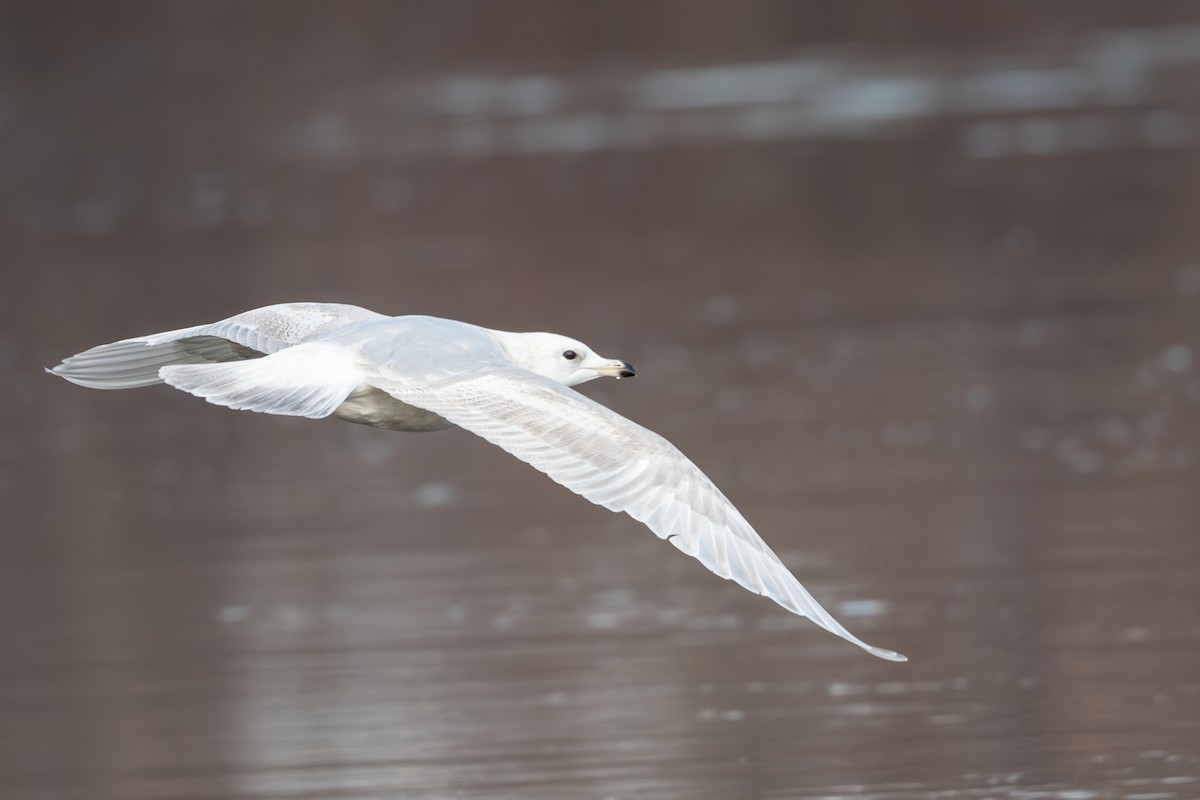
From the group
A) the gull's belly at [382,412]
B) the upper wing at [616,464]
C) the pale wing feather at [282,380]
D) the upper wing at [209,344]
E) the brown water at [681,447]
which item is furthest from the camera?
the brown water at [681,447]

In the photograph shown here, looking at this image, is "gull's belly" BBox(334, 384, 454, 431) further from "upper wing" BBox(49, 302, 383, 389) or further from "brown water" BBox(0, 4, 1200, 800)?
"brown water" BBox(0, 4, 1200, 800)

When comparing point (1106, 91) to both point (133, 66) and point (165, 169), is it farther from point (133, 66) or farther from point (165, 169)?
point (133, 66)

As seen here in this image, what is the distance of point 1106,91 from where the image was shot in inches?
990

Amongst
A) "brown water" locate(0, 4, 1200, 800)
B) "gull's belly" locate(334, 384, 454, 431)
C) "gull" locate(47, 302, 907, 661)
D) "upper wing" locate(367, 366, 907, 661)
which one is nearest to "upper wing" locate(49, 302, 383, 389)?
"gull" locate(47, 302, 907, 661)

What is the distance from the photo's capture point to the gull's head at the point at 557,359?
6.88 m

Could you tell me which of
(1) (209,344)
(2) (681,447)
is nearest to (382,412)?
(1) (209,344)

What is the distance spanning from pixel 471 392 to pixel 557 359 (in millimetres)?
878

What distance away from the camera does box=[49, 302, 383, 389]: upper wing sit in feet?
22.4

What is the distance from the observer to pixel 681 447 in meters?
11.1

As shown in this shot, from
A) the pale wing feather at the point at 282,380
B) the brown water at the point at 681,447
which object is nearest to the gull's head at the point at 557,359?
the pale wing feather at the point at 282,380

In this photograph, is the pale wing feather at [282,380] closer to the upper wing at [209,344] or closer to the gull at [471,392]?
the gull at [471,392]

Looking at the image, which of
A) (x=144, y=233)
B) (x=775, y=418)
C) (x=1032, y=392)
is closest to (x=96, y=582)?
(x=775, y=418)

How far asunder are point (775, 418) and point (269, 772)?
5.37m

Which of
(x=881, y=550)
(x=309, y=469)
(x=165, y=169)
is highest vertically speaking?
(x=165, y=169)
